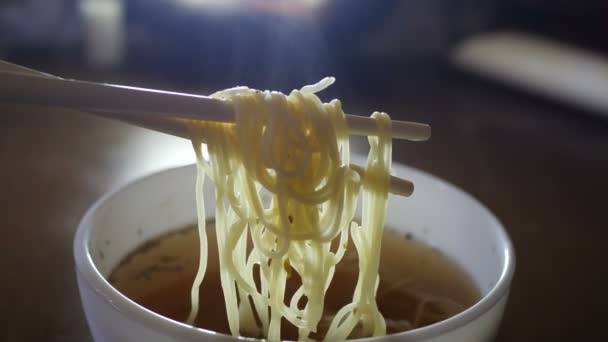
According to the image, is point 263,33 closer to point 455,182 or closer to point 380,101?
point 380,101

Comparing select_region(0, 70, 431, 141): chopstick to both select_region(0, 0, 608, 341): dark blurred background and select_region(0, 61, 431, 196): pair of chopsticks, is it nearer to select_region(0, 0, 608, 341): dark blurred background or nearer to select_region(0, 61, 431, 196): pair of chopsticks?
select_region(0, 61, 431, 196): pair of chopsticks

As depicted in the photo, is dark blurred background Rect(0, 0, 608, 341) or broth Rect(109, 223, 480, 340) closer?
broth Rect(109, 223, 480, 340)

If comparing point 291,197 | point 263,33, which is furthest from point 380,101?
point 291,197

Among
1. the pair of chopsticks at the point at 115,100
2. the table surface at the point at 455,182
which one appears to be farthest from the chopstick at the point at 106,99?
the table surface at the point at 455,182

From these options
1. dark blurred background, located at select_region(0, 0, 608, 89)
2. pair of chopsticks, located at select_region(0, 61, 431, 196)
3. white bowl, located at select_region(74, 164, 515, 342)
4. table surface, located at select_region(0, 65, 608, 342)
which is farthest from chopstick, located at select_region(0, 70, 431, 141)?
dark blurred background, located at select_region(0, 0, 608, 89)

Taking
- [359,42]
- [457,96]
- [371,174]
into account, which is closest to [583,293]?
[371,174]

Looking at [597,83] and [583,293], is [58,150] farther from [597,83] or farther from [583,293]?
[597,83]

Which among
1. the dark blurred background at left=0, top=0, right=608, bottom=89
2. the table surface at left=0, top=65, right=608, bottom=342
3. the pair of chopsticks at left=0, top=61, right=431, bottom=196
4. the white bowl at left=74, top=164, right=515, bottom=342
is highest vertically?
the pair of chopsticks at left=0, top=61, right=431, bottom=196
